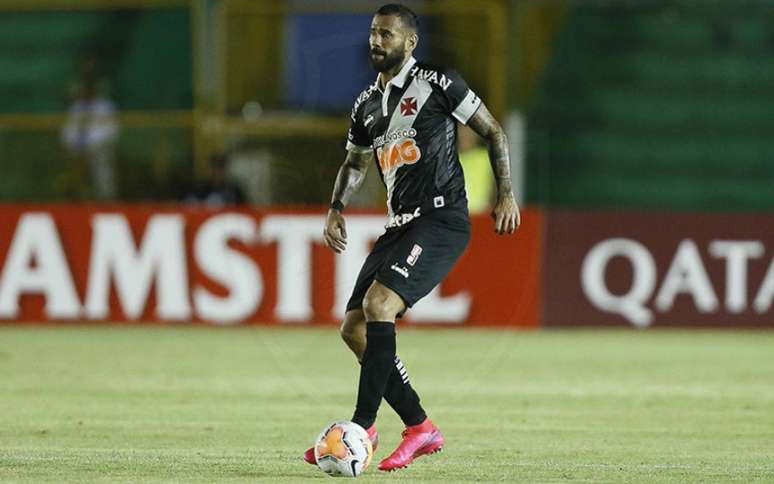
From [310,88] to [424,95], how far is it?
11818 mm

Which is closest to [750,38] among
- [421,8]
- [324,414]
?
[421,8]

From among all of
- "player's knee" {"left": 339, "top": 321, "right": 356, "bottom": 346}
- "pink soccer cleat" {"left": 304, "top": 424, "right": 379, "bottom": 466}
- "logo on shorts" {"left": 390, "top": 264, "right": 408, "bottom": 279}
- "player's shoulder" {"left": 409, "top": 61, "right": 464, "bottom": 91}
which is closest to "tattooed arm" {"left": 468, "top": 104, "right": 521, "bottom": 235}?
→ "player's shoulder" {"left": 409, "top": 61, "right": 464, "bottom": 91}

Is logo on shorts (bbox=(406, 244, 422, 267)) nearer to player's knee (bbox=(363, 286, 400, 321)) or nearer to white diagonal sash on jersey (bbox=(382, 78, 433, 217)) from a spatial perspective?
player's knee (bbox=(363, 286, 400, 321))

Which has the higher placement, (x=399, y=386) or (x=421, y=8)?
(x=421, y=8)

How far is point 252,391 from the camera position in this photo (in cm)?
1170

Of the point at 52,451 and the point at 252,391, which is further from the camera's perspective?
the point at 252,391

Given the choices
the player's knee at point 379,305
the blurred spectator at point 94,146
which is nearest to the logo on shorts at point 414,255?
the player's knee at point 379,305

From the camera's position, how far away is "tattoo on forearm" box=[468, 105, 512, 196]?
814cm

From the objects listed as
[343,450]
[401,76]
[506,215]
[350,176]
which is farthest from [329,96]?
[343,450]

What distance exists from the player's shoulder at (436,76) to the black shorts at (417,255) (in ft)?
1.97

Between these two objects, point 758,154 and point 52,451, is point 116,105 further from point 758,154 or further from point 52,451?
point 52,451

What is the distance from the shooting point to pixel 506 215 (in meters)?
7.91

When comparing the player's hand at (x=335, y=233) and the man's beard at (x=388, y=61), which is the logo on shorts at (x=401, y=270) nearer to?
the player's hand at (x=335, y=233)

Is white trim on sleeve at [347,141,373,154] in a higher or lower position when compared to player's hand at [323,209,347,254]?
higher
